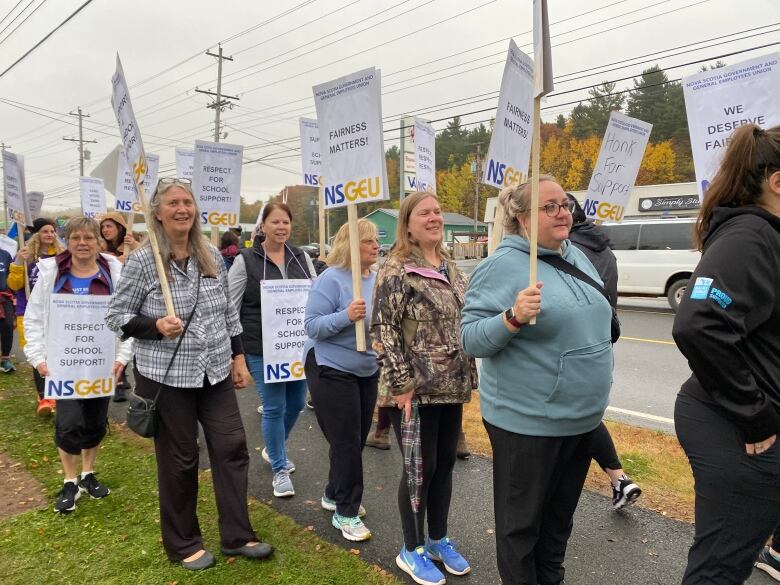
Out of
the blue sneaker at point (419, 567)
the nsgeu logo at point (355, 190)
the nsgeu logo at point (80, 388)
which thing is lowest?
the blue sneaker at point (419, 567)

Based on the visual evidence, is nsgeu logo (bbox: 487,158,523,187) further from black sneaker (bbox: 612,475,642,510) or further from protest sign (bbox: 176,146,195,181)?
protest sign (bbox: 176,146,195,181)

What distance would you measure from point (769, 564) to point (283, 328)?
3300 mm

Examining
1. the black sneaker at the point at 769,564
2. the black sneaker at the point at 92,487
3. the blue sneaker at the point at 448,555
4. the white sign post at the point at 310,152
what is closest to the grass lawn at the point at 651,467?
the black sneaker at the point at 769,564

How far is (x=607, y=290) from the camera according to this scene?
3.55 metres

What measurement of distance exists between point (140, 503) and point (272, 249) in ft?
6.56

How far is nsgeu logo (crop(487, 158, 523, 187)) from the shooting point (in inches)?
164

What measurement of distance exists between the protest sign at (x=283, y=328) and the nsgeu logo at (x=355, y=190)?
0.95 m

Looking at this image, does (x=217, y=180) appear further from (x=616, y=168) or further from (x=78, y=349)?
(x=616, y=168)

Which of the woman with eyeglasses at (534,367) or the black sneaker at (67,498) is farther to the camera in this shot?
the black sneaker at (67,498)

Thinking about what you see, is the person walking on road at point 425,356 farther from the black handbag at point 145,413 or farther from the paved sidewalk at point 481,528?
the black handbag at point 145,413

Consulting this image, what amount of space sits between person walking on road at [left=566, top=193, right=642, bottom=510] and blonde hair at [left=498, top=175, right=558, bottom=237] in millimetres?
1080

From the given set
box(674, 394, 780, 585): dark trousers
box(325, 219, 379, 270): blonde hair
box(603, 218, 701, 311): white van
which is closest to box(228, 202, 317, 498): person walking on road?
box(325, 219, 379, 270): blonde hair

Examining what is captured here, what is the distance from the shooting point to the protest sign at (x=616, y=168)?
555 centimetres

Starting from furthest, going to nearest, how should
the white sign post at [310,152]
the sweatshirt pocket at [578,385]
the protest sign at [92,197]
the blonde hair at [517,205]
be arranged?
1. the protest sign at [92,197]
2. the white sign post at [310,152]
3. the blonde hair at [517,205]
4. the sweatshirt pocket at [578,385]
